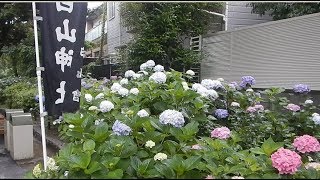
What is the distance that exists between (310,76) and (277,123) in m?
3.82

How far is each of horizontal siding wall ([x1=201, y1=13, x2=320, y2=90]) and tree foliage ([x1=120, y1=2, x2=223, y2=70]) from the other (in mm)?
842

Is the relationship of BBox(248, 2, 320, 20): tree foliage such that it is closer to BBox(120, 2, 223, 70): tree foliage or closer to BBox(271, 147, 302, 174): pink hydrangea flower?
BBox(120, 2, 223, 70): tree foliage

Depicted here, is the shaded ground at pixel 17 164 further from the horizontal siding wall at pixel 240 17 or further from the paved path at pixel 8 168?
the horizontal siding wall at pixel 240 17

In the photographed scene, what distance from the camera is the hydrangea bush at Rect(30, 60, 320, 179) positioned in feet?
7.73

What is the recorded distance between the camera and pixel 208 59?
35.7ft

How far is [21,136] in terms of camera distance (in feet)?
19.9

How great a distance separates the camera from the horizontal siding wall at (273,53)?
7.27 metres

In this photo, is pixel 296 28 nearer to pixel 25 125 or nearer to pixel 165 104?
pixel 165 104

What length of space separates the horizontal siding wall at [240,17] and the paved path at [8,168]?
858cm

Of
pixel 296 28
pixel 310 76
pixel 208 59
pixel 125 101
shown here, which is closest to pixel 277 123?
pixel 125 101

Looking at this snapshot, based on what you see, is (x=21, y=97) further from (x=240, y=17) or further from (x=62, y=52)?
(x=240, y=17)

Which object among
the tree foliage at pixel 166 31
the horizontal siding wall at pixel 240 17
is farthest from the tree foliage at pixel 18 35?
the horizontal siding wall at pixel 240 17

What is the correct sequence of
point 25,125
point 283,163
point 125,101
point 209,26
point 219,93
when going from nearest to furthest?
point 283,163, point 125,101, point 219,93, point 25,125, point 209,26

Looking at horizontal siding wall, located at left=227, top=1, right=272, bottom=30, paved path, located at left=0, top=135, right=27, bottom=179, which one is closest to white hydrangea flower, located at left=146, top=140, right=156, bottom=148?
paved path, located at left=0, top=135, right=27, bottom=179
